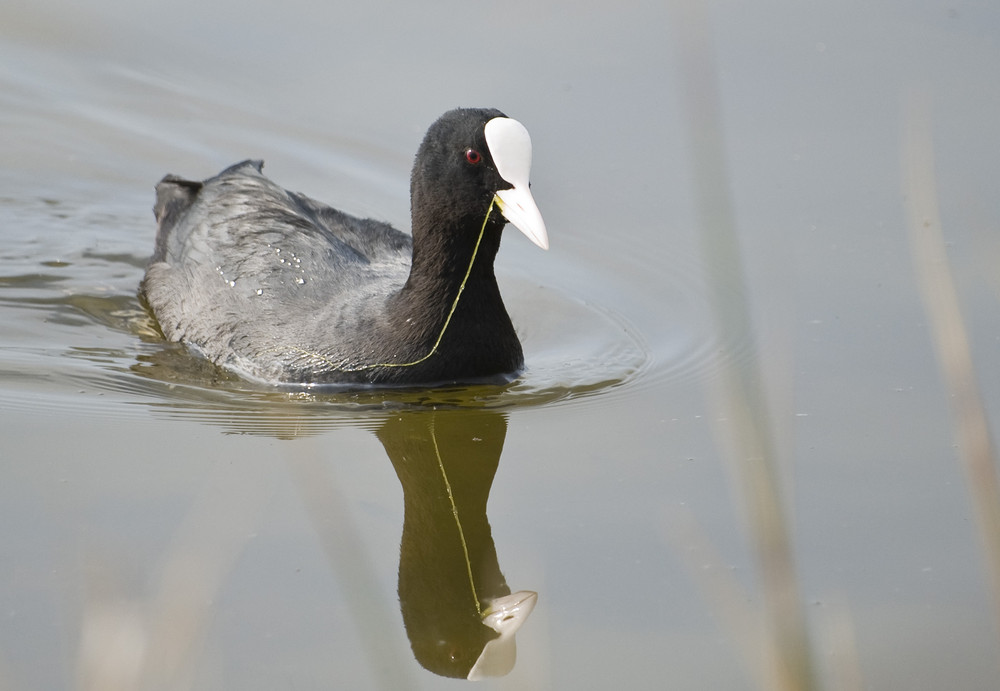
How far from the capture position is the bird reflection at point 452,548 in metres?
3.28

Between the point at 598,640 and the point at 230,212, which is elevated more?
the point at 230,212

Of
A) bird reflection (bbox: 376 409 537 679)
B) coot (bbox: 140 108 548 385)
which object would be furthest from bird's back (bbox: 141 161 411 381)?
bird reflection (bbox: 376 409 537 679)

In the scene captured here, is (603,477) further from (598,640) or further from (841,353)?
(841,353)

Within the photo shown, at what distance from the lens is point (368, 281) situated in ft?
17.2

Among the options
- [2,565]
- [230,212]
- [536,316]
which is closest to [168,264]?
[230,212]

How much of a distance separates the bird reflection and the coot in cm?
31

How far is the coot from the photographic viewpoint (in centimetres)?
459

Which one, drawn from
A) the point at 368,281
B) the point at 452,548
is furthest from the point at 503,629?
the point at 368,281

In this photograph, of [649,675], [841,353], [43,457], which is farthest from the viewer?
[841,353]

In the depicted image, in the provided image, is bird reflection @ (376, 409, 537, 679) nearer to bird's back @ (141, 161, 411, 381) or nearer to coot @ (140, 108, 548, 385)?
coot @ (140, 108, 548, 385)

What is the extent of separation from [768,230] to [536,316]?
1.12 metres

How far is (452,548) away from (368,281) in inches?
67.4

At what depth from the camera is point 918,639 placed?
337cm

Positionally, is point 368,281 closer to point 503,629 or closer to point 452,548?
point 452,548
